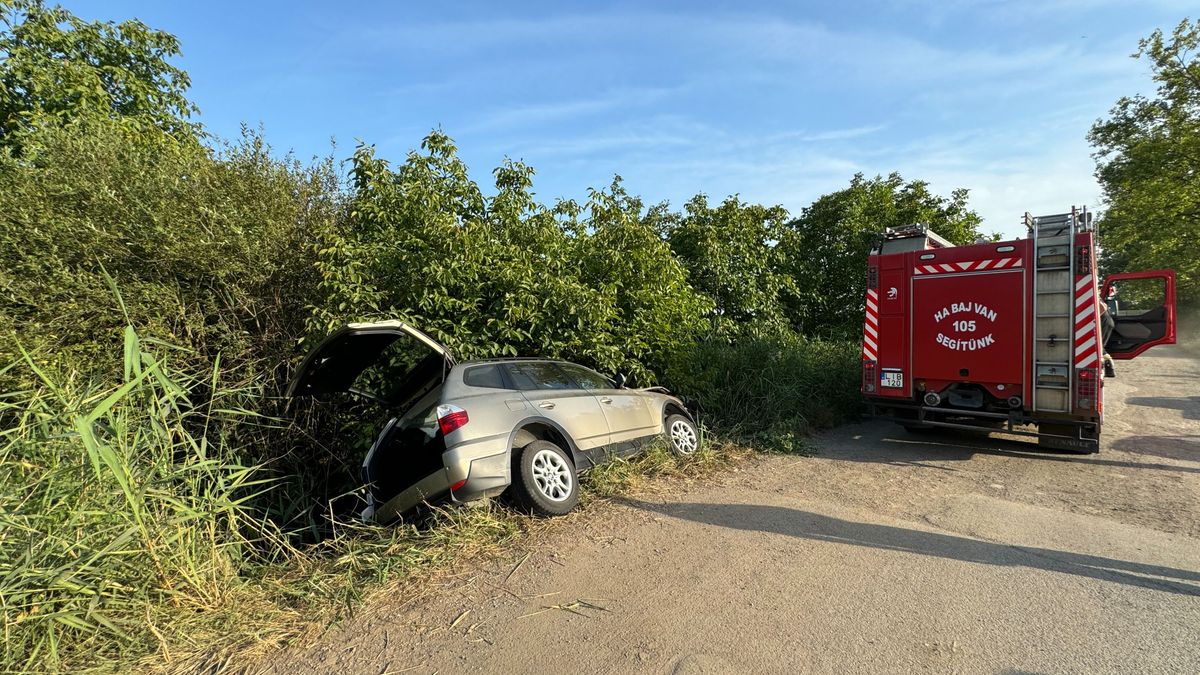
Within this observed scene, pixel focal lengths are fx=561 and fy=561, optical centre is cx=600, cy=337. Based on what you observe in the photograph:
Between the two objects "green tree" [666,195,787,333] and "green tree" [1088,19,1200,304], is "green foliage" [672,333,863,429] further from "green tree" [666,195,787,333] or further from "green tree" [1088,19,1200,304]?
"green tree" [1088,19,1200,304]

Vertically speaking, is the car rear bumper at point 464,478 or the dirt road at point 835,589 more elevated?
the car rear bumper at point 464,478

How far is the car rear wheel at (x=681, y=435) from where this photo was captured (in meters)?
6.76

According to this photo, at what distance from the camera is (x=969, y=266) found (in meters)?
7.21

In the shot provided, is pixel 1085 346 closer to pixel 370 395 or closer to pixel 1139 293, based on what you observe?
pixel 370 395

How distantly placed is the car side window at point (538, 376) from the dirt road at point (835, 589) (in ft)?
4.45

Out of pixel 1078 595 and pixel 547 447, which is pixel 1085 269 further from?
pixel 547 447

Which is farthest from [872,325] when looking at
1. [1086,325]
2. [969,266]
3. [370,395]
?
[370,395]

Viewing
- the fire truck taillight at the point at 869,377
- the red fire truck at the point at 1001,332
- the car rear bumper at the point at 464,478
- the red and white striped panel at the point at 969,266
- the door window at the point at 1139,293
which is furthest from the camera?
the door window at the point at 1139,293

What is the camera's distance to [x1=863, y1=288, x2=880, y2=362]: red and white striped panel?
7.96m

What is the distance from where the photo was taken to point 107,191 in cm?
552

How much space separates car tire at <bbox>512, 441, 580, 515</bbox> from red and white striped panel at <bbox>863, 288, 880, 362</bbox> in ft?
16.7

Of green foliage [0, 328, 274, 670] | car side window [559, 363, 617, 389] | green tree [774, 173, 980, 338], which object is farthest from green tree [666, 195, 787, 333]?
green foliage [0, 328, 274, 670]

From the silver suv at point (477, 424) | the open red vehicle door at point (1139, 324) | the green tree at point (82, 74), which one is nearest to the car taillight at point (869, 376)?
the open red vehicle door at point (1139, 324)

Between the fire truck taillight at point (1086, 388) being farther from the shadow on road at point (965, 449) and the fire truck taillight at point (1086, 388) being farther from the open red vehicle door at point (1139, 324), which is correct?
the open red vehicle door at point (1139, 324)
